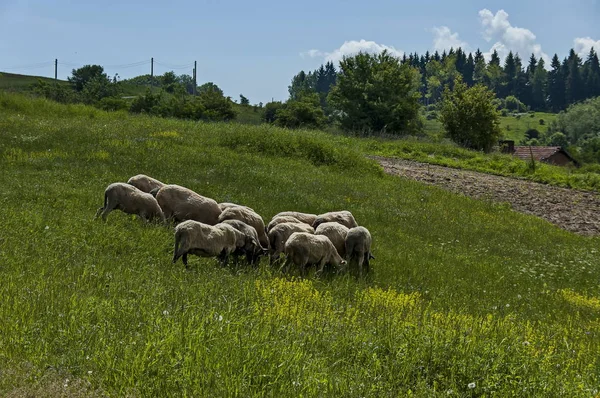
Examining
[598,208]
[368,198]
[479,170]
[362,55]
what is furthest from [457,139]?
[368,198]

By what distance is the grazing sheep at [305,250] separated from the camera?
1099 centimetres

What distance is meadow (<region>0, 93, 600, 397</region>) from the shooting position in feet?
16.5

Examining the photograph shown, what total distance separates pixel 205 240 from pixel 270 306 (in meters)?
2.97

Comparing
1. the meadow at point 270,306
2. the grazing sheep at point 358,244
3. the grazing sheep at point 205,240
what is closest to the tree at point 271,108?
the meadow at point 270,306

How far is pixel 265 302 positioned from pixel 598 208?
82.2 ft

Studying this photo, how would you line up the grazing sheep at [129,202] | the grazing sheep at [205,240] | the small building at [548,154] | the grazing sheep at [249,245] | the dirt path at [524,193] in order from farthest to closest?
1. the small building at [548,154]
2. the dirt path at [524,193]
3. the grazing sheep at [129,202]
4. the grazing sheep at [249,245]
5. the grazing sheep at [205,240]

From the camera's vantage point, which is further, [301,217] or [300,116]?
[300,116]

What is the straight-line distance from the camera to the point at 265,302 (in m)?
7.83

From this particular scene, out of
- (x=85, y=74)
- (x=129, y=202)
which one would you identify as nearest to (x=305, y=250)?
(x=129, y=202)

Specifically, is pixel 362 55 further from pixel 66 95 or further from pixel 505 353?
pixel 505 353

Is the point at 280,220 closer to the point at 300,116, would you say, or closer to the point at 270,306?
the point at 270,306

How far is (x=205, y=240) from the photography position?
1026cm

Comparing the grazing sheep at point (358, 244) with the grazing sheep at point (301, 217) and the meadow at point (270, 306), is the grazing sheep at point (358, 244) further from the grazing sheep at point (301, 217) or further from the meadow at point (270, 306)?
the grazing sheep at point (301, 217)

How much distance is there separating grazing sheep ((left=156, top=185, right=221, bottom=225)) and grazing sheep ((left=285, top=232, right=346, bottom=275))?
2724 millimetres
